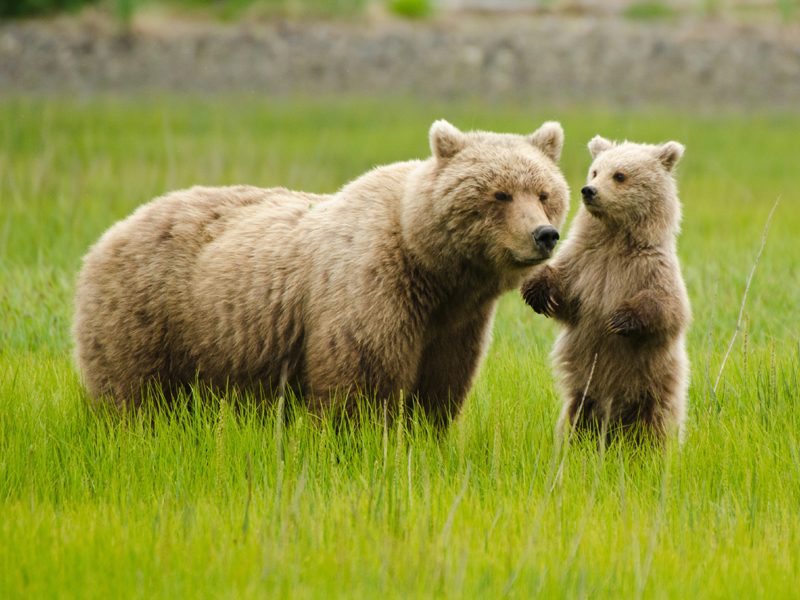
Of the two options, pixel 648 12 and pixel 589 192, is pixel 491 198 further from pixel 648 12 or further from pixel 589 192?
pixel 648 12

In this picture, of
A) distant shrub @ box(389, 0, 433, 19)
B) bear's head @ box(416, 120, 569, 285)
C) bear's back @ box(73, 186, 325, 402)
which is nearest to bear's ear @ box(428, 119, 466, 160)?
bear's head @ box(416, 120, 569, 285)

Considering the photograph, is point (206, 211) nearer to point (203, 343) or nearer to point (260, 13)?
point (203, 343)

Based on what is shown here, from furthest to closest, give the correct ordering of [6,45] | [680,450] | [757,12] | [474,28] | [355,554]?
[757,12], [474,28], [6,45], [680,450], [355,554]

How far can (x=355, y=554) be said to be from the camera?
4.32 m

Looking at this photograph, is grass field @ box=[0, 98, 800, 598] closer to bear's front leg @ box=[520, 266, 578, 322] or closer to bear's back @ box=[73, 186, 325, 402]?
bear's back @ box=[73, 186, 325, 402]

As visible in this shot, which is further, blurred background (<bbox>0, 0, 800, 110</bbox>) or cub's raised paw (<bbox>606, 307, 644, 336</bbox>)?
blurred background (<bbox>0, 0, 800, 110</bbox>)

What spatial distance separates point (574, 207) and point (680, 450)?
797 centimetres

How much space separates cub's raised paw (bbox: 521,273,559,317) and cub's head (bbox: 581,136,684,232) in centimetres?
41

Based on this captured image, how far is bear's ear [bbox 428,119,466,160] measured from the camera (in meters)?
5.64

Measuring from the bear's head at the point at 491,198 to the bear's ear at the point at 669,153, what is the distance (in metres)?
0.65

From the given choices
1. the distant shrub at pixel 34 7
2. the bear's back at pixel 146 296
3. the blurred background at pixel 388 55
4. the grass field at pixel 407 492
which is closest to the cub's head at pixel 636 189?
the grass field at pixel 407 492

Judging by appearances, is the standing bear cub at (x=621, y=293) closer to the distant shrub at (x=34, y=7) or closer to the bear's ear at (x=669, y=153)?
the bear's ear at (x=669, y=153)

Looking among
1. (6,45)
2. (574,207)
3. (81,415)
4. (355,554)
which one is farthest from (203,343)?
(6,45)

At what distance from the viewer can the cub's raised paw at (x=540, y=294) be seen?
592 cm
